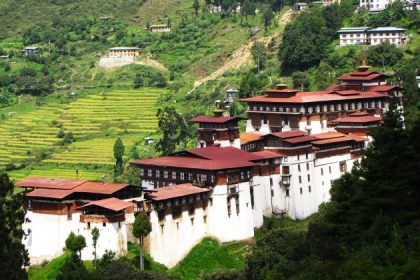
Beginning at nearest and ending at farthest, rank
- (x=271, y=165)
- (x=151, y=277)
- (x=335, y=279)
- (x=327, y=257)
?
(x=335, y=279) → (x=327, y=257) → (x=151, y=277) → (x=271, y=165)

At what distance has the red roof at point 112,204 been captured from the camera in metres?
58.0

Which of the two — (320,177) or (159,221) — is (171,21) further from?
(159,221)

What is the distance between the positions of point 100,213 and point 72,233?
211 centimetres

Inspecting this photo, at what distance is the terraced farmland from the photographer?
108 meters

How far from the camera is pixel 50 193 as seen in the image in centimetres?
6197

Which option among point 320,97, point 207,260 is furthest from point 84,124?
point 207,260

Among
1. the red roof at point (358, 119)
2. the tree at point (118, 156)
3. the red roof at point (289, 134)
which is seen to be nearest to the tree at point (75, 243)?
the red roof at point (289, 134)

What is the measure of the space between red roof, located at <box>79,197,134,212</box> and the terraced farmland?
41454 mm

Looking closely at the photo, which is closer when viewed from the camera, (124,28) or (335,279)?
Answer: (335,279)

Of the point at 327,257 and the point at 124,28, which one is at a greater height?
the point at 124,28

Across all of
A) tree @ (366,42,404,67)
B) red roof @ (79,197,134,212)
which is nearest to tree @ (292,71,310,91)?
tree @ (366,42,404,67)

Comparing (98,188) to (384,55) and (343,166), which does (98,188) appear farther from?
(384,55)

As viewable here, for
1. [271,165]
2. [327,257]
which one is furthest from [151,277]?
[271,165]

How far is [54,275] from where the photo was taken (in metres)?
58.7
